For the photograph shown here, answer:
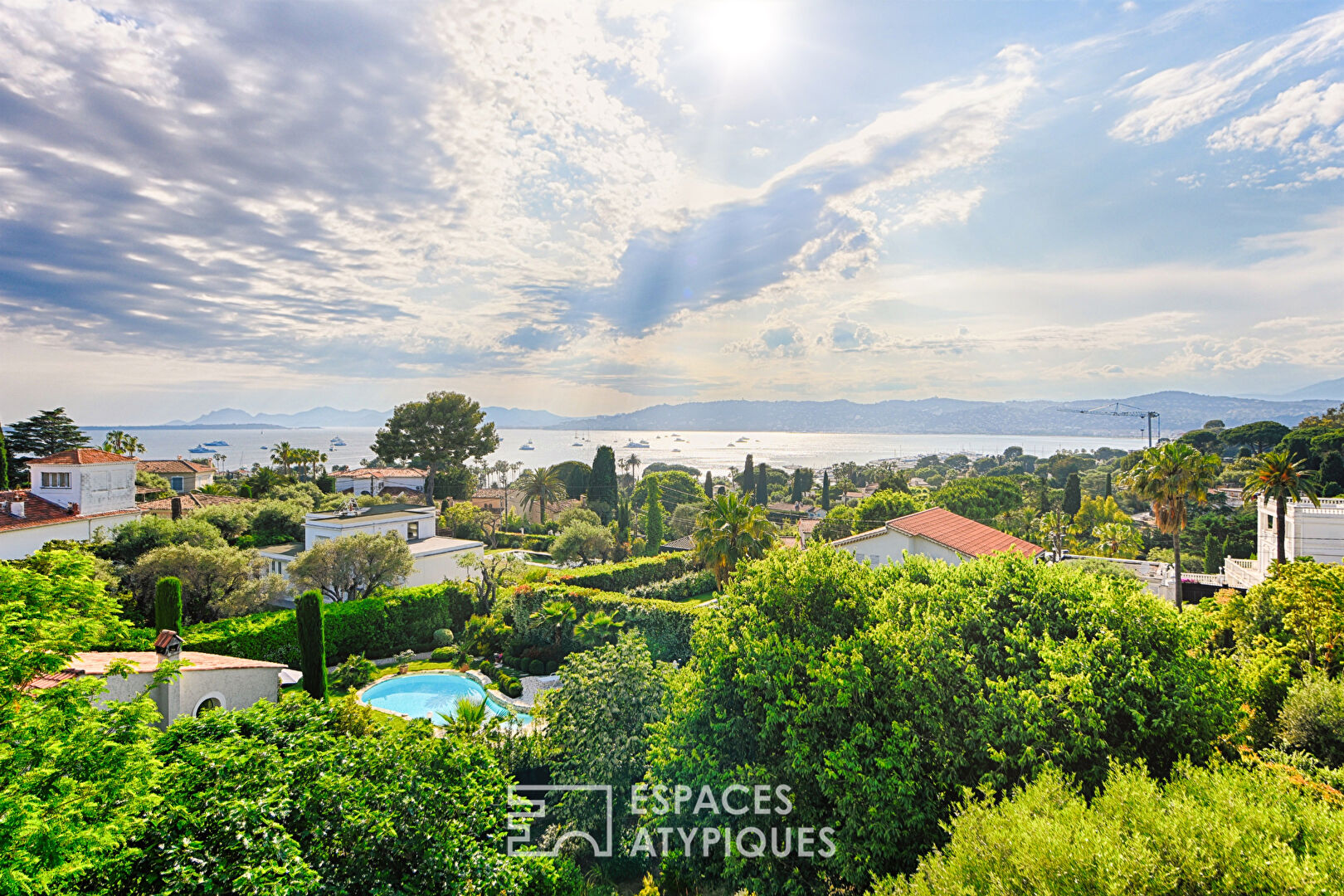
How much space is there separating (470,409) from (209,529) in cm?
3161

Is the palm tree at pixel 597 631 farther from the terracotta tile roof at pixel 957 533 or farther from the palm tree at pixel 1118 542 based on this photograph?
the palm tree at pixel 1118 542

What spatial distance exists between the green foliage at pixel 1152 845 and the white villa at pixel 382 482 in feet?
175

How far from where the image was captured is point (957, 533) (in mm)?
25609

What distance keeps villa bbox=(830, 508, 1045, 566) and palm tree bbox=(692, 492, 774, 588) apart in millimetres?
3478

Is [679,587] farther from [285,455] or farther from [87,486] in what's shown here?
[285,455]

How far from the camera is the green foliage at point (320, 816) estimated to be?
5.95m

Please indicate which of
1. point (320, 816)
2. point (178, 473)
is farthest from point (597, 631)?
point (178, 473)

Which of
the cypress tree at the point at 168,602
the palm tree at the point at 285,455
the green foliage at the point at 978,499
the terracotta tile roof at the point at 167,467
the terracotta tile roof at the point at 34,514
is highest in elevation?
the palm tree at the point at 285,455

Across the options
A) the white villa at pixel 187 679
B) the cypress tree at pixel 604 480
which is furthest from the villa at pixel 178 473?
the white villa at pixel 187 679

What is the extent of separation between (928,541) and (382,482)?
45.9 metres

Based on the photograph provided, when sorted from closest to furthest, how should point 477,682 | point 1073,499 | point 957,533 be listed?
point 477,682, point 957,533, point 1073,499

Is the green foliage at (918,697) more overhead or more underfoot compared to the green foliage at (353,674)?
more overhead

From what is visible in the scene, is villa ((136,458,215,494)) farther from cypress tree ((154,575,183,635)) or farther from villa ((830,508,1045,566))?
A: villa ((830,508,1045,566))

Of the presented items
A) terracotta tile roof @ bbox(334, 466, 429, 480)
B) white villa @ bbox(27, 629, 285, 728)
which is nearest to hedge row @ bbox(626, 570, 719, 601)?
white villa @ bbox(27, 629, 285, 728)
